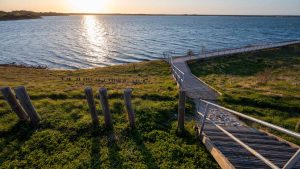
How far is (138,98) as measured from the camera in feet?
42.4

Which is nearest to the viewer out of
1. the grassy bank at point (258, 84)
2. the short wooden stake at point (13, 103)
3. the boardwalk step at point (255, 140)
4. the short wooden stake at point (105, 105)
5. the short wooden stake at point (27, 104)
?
the boardwalk step at point (255, 140)

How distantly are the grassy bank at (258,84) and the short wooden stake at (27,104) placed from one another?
9506 mm

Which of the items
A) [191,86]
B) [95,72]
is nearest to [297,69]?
[191,86]

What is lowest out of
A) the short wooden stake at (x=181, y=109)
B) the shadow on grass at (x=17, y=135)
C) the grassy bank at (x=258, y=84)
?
the grassy bank at (x=258, y=84)

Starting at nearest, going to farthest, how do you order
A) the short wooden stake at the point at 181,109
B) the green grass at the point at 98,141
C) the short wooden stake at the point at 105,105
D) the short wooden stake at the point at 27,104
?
the green grass at the point at 98,141
the short wooden stake at the point at 181,109
the short wooden stake at the point at 105,105
the short wooden stake at the point at 27,104

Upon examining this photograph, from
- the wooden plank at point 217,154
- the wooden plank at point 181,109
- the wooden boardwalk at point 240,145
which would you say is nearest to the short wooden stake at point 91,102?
the wooden plank at point 181,109

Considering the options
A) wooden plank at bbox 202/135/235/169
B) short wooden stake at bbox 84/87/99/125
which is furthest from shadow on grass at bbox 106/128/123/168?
wooden plank at bbox 202/135/235/169

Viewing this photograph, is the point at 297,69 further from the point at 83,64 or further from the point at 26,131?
the point at 83,64

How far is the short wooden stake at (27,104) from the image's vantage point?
8656 millimetres

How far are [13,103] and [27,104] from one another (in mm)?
530

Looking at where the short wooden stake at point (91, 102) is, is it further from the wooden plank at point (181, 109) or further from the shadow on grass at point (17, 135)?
the wooden plank at point (181, 109)

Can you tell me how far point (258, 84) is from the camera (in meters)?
17.5

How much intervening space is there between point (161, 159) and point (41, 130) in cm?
488

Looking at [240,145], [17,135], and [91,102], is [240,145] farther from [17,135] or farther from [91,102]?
[17,135]
